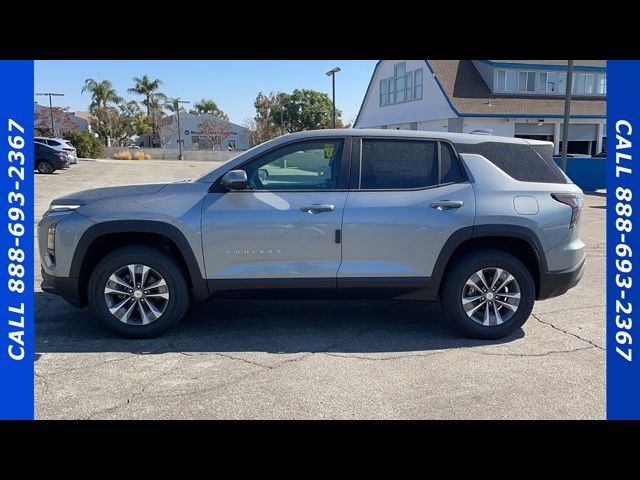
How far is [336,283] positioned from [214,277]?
109cm

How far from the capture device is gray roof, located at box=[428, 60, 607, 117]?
2828 cm

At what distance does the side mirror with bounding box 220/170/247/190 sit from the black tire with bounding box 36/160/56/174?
25.3 meters

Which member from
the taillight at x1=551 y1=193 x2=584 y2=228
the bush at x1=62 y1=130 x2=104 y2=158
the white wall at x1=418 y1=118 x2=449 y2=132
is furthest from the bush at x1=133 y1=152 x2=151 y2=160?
the taillight at x1=551 y1=193 x2=584 y2=228

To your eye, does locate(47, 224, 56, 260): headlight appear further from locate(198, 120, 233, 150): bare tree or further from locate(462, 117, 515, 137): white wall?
locate(198, 120, 233, 150): bare tree

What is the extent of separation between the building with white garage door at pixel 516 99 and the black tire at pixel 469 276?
24.5 metres

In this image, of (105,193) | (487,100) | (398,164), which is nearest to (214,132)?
(487,100)

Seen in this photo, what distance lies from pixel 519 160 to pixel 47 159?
2681 centimetres

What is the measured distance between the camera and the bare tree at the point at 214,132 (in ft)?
233

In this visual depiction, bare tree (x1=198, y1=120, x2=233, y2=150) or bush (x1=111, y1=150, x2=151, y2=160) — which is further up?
bare tree (x1=198, y1=120, x2=233, y2=150)

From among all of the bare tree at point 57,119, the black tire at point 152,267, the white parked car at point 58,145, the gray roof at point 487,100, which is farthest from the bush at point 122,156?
the black tire at point 152,267

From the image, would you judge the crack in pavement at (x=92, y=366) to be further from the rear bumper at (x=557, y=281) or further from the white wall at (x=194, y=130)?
the white wall at (x=194, y=130)

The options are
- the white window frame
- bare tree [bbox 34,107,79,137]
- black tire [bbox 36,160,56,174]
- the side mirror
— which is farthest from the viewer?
bare tree [bbox 34,107,79,137]

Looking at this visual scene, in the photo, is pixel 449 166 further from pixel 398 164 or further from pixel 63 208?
pixel 63 208

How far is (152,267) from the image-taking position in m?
4.41
